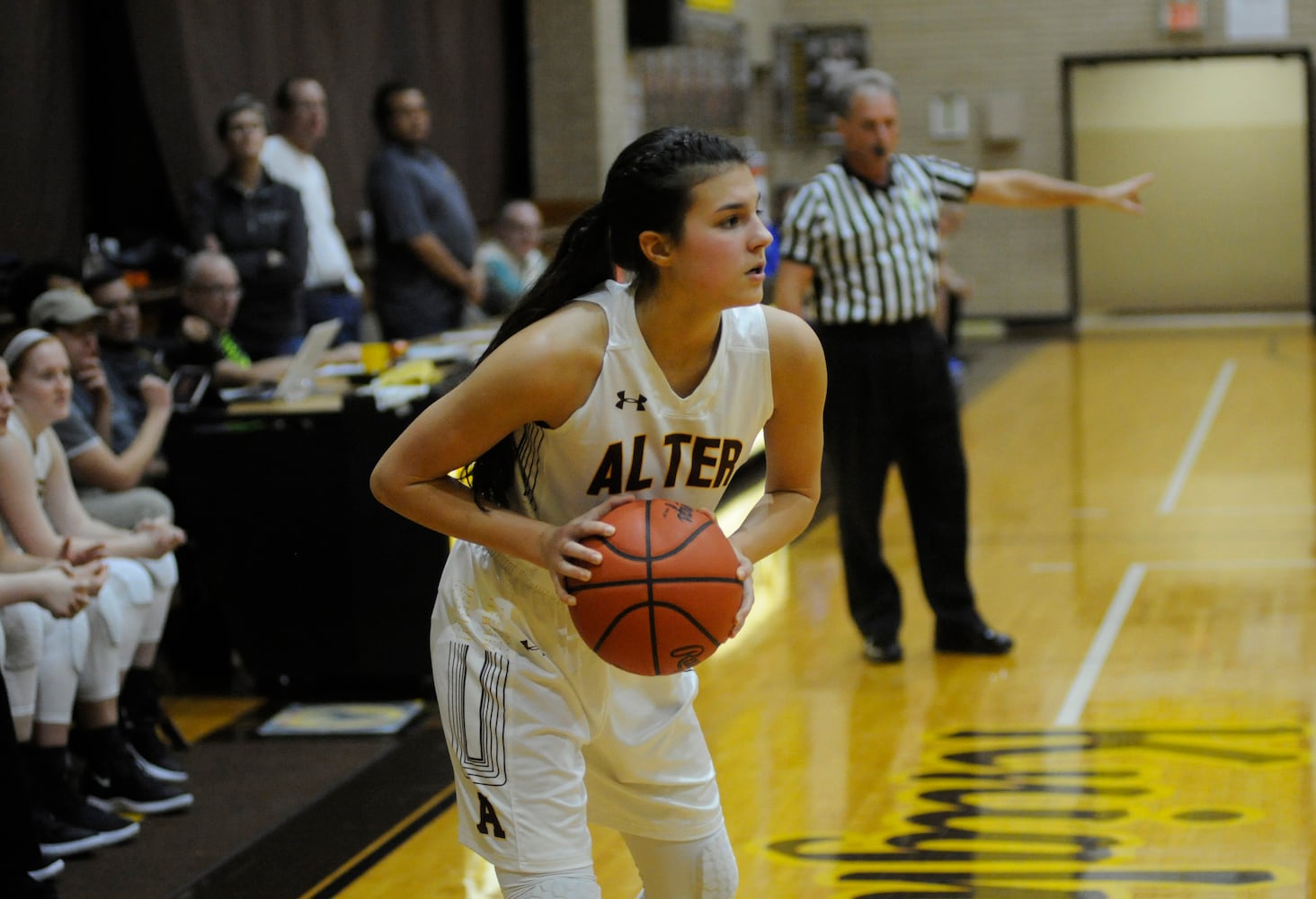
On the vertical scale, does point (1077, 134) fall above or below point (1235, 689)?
above

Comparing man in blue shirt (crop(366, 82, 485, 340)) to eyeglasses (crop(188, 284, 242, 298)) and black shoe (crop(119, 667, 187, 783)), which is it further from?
black shoe (crop(119, 667, 187, 783))

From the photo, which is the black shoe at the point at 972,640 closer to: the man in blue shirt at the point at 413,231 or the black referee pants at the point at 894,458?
the black referee pants at the point at 894,458

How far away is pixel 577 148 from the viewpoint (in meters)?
12.4

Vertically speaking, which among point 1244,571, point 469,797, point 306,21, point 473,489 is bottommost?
point 1244,571

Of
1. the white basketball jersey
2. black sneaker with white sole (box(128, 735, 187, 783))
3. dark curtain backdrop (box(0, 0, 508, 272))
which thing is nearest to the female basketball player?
the white basketball jersey

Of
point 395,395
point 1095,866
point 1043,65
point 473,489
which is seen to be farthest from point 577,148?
point 473,489

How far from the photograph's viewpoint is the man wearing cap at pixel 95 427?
4.88m

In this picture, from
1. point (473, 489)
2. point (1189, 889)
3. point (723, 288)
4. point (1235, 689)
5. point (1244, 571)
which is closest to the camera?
point (723, 288)

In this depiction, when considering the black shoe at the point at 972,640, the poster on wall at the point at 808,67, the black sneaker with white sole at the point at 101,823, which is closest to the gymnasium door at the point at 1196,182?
the poster on wall at the point at 808,67

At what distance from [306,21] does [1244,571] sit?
5.67m

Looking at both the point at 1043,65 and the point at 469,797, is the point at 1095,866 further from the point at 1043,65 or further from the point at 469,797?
the point at 1043,65

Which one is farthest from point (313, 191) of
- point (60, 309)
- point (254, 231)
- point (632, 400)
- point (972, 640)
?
point (632, 400)

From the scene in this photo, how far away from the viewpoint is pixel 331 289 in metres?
7.74

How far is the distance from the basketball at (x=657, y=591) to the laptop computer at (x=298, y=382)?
128 inches
